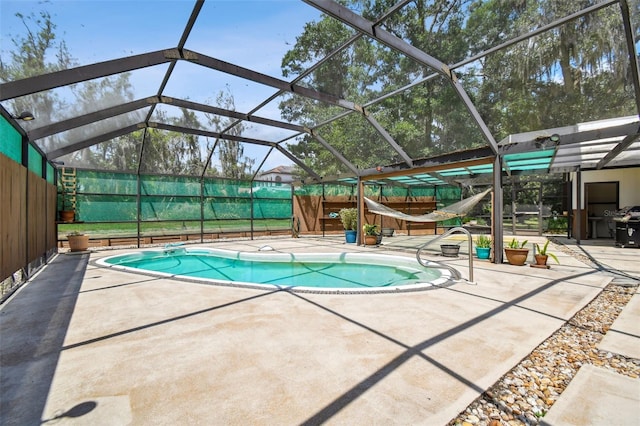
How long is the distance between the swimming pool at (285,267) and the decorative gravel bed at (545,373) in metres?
2.07

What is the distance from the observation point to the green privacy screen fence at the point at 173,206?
911cm

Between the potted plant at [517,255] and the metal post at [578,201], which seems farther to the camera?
the metal post at [578,201]

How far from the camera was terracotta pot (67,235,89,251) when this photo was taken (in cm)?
809

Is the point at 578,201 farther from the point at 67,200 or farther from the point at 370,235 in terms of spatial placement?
the point at 67,200

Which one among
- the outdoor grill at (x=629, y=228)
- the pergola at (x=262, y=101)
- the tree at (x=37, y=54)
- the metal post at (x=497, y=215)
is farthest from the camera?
the outdoor grill at (x=629, y=228)

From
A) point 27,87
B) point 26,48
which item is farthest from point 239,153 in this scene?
point 27,87

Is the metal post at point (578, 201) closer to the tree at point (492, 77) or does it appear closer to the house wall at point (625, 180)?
the house wall at point (625, 180)

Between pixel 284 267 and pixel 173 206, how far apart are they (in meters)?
5.46

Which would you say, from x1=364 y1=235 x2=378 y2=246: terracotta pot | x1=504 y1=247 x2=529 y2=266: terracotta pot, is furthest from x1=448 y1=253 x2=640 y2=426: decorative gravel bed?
x1=364 y1=235 x2=378 y2=246: terracotta pot

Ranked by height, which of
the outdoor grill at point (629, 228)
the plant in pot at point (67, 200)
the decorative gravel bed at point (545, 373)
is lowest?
the decorative gravel bed at point (545, 373)

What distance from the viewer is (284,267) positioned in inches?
275

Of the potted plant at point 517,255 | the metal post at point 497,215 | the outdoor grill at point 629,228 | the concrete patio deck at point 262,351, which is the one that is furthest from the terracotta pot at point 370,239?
the outdoor grill at point 629,228

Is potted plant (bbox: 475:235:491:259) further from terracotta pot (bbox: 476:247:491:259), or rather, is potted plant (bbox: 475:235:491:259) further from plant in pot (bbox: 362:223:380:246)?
plant in pot (bbox: 362:223:380:246)

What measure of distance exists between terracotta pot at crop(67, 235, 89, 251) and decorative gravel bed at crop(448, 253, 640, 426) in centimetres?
961
